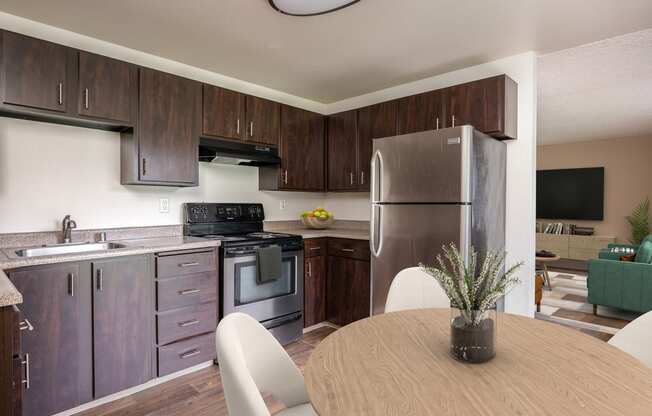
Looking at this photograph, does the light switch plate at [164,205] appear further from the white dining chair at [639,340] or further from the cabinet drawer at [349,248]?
the white dining chair at [639,340]

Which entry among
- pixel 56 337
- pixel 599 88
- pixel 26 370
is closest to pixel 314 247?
pixel 56 337

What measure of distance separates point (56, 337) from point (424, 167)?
8.11 ft

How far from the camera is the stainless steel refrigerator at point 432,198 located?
2453 millimetres

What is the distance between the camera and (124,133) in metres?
2.72

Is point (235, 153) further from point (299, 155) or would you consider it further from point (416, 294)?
point (416, 294)

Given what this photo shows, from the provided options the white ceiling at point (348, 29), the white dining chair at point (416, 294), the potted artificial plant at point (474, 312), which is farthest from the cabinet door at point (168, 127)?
the potted artificial plant at point (474, 312)

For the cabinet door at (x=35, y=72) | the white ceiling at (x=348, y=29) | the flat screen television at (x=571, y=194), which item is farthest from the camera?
the flat screen television at (x=571, y=194)

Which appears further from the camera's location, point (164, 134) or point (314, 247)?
point (314, 247)

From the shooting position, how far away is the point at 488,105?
275 centimetres

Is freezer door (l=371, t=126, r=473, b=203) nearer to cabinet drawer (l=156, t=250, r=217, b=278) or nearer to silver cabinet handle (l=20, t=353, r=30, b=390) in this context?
cabinet drawer (l=156, t=250, r=217, b=278)

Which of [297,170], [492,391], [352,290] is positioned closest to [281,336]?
[352,290]

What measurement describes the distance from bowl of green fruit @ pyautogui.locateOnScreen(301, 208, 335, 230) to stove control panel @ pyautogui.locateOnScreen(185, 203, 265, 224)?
507 mm

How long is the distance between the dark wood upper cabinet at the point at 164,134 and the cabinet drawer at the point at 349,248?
1.37m

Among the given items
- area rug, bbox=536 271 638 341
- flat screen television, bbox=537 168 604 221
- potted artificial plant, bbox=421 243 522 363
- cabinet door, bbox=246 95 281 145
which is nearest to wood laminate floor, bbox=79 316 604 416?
potted artificial plant, bbox=421 243 522 363
